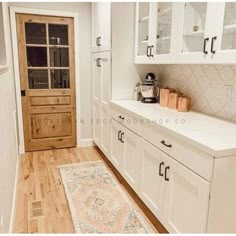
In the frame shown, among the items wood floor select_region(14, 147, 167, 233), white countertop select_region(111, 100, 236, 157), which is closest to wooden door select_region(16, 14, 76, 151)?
wood floor select_region(14, 147, 167, 233)

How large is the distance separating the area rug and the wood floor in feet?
0.24

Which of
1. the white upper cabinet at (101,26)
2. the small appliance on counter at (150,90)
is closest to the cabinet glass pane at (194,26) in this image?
the small appliance on counter at (150,90)

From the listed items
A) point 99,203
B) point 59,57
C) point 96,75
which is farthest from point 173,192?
point 59,57

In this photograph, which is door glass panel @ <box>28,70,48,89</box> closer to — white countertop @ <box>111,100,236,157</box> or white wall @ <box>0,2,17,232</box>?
white wall @ <box>0,2,17,232</box>

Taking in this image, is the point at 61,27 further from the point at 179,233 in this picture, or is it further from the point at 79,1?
the point at 179,233

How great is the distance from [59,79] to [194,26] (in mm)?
2268

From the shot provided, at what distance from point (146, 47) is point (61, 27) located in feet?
5.00

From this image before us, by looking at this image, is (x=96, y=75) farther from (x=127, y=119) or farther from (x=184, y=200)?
(x=184, y=200)

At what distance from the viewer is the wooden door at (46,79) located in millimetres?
3332

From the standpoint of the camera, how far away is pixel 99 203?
2320 mm

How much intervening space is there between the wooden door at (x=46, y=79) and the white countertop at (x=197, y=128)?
1460mm

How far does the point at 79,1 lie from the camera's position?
11.1 ft

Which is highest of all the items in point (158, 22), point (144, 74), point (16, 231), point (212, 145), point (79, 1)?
point (79, 1)

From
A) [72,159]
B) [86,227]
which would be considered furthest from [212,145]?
[72,159]
